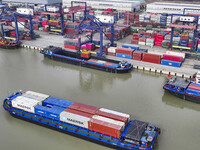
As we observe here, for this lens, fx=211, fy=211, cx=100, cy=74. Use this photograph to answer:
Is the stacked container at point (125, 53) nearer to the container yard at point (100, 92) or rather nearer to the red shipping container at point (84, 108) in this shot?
the container yard at point (100, 92)

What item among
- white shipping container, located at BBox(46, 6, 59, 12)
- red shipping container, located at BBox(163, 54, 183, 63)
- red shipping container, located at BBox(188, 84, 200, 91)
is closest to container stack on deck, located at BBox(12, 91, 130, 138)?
red shipping container, located at BBox(188, 84, 200, 91)

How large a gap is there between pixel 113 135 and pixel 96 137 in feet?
6.02

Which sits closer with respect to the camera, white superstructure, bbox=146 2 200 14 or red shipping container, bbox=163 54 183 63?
red shipping container, bbox=163 54 183 63

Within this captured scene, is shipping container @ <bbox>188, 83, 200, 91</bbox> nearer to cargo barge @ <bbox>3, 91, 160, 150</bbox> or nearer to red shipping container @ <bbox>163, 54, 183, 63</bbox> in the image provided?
red shipping container @ <bbox>163, 54, 183, 63</bbox>

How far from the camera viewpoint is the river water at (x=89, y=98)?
71.3 feet

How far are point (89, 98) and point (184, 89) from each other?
42.6 feet

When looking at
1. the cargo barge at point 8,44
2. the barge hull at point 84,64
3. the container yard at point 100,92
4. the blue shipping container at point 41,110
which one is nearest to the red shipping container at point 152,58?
the container yard at point 100,92

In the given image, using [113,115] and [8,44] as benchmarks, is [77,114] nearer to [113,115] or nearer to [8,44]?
[113,115]

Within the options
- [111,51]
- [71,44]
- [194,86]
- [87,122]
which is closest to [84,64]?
[111,51]

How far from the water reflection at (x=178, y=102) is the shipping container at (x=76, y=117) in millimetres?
12807

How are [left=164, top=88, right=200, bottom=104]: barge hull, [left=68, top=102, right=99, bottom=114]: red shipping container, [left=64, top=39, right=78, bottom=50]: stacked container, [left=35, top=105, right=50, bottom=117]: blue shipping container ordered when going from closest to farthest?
[left=35, top=105, right=50, bottom=117]: blue shipping container, [left=68, top=102, right=99, bottom=114]: red shipping container, [left=164, top=88, right=200, bottom=104]: barge hull, [left=64, top=39, right=78, bottom=50]: stacked container

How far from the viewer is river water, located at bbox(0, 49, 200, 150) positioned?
2173 centimetres

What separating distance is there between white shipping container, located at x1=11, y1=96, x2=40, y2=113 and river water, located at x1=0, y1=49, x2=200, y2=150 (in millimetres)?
1935

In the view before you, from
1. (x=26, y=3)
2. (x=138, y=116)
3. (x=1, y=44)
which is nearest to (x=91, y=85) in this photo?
(x=138, y=116)
